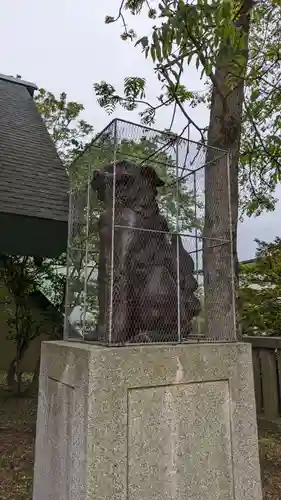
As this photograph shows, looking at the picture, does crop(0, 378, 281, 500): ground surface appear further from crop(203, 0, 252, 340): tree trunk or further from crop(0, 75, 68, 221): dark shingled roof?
crop(0, 75, 68, 221): dark shingled roof

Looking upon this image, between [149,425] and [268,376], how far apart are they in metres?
2.76

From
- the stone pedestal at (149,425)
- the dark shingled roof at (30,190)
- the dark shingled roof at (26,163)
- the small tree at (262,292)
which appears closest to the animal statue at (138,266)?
the stone pedestal at (149,425)

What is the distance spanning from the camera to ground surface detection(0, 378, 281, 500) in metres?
3.01

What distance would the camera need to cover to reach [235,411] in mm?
2203

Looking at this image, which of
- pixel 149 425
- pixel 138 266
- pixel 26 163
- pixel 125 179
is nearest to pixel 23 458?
pixel 149 425

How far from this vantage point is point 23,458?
372 centimetres

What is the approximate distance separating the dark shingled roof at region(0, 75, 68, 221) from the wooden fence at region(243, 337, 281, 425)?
286cm

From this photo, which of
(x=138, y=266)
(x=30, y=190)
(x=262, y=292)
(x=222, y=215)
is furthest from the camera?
(x=262, y=292)

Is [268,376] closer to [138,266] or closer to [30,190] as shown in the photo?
[138,266]

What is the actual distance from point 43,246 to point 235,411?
135 inches

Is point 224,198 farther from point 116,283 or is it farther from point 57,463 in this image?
point 57,463

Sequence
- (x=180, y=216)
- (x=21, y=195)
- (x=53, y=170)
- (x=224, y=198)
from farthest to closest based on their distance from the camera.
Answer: (x=53, y=170), (x=21, y=195), (x=224, y=198), (x=180, y=216)

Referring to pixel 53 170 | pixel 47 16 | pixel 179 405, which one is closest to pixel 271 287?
pixel 53 170

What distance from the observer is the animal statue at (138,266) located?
85.4 inches
